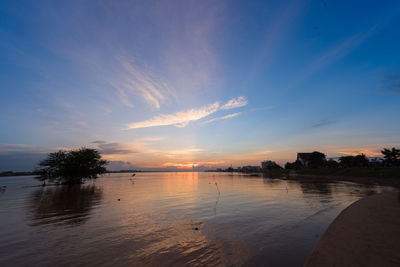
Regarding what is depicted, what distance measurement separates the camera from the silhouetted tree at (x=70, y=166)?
51.9 metres

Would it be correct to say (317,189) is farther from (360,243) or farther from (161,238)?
(161,238)

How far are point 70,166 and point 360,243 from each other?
64.5 m

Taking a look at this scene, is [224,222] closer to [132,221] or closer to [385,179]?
[132,221]

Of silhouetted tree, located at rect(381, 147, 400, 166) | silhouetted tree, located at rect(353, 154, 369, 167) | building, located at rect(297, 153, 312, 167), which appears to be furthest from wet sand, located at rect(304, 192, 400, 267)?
building, located at rect(297, 153, 312, 167)

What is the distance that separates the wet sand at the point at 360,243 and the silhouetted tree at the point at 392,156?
8590cm

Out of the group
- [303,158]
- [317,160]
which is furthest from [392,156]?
[303,158]

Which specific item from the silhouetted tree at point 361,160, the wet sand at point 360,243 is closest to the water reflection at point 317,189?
the wet sand at point 360,243

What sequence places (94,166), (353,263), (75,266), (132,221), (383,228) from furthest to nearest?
(94,166)
(132,221)
(383,228)
(75,266)
(353,263)

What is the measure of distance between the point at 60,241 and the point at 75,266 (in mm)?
4293

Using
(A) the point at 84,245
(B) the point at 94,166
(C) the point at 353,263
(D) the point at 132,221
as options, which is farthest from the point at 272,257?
(B) the point at 94,166

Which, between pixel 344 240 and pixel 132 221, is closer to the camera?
pixel 344 240

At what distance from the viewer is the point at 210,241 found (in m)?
10.8

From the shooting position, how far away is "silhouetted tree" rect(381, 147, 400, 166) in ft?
235

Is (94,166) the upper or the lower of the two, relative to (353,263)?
upper
